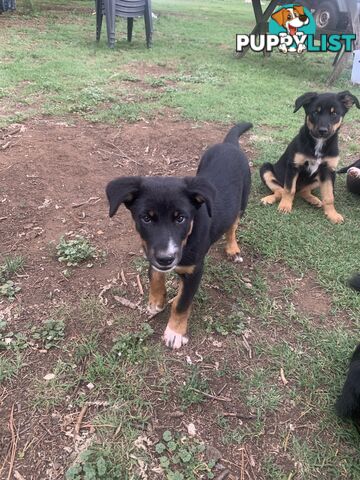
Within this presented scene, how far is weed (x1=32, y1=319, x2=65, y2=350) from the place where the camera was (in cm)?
275

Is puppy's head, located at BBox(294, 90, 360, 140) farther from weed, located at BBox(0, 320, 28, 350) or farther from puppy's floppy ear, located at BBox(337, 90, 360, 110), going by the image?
weed, located at BBox(0, 320, 28, 350)

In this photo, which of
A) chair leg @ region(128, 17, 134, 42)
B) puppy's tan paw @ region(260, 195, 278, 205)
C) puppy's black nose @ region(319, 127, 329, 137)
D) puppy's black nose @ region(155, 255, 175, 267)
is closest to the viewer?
puppy's black nose @ region(155, 255, 175, 267)

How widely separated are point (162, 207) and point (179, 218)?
0.38 feet

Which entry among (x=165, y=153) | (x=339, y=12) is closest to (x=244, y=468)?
(x=165, y=153)

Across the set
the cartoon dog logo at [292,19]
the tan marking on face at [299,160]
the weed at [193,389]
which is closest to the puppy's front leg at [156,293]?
the weed at [193,389]

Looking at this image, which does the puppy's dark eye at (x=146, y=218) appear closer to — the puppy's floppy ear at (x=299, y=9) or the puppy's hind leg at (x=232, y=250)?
the puppy's hind leg at (x=232, y=250)

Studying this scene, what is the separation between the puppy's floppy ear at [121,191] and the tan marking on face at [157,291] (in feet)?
2.41

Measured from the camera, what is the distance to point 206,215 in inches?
105

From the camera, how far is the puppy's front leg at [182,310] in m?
2.63

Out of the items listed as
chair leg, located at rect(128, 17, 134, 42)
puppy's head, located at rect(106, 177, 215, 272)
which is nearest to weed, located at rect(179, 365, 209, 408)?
puppy's head, located at rect(106, 177, 215, 272)

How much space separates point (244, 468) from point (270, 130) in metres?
5.06

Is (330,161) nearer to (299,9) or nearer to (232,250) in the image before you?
(232,250)

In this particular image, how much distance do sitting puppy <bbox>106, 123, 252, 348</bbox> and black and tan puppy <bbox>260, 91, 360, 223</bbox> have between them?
126 cm

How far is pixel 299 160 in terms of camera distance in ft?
13.9
